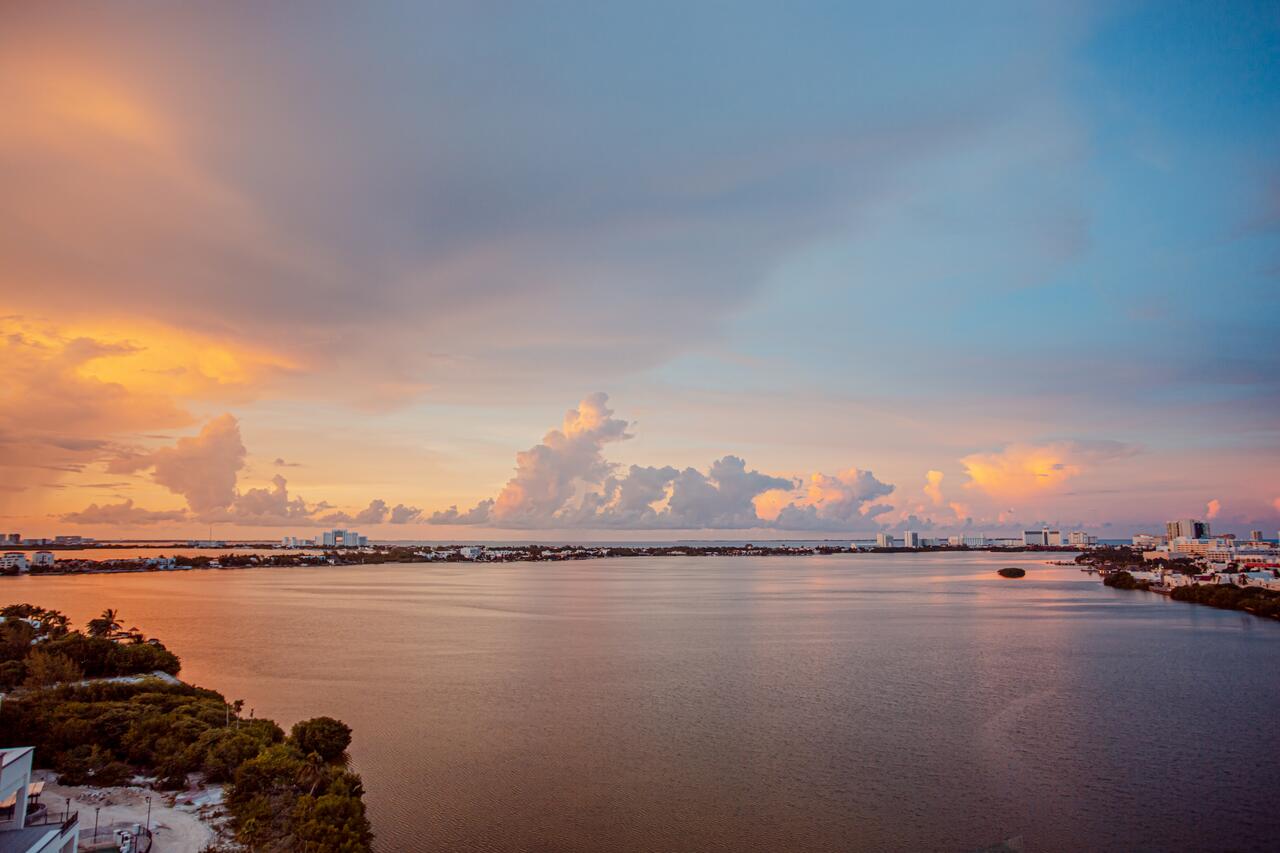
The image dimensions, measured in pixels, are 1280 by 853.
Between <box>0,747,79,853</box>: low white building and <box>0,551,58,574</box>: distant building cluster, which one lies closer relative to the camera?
<box>0,747,79,853</box>: low white building

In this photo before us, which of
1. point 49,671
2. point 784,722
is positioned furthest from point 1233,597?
point 49,671

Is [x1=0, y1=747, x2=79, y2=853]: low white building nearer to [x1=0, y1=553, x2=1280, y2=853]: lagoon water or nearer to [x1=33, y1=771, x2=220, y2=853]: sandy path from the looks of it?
[x1=33, y1=771, x2=220, y2=853]: sandy path

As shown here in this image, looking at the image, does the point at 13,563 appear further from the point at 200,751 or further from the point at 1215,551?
the point at 1215,551

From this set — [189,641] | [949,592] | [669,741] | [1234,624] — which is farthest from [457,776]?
[949,592]

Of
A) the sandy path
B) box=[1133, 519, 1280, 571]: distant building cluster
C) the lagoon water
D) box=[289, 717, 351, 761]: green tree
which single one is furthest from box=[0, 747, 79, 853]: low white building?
box=[1133, 519, 1280, 571]: distant building cluster

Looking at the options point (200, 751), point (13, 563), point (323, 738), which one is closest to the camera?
point (200, 751)

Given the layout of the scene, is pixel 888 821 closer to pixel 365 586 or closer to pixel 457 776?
pixel 457 776
